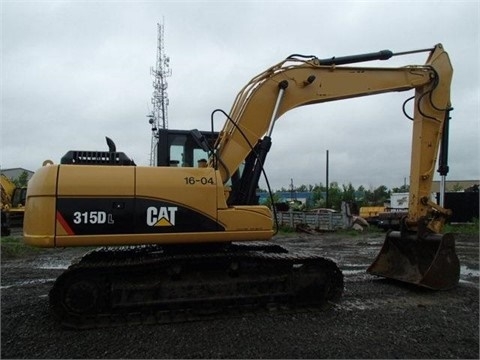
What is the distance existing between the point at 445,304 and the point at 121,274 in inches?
181

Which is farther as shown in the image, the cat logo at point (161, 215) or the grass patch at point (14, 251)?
the grass patch at point (14, 251)

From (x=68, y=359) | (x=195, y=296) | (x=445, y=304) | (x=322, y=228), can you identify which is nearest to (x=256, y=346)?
(x=195, y=296)

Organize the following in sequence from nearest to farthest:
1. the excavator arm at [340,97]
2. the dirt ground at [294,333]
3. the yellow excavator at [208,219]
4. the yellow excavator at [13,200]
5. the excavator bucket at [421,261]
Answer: the dirt ground at [294,333] < the yellow excavator at [208,219] < the excavator arm at [340,97] < the excavator bucket at [421,261] < the yellow excavator at [13,200]

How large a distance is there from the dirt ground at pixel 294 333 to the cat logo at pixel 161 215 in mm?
1264

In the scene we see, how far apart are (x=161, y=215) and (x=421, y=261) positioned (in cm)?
449

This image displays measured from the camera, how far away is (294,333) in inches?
197

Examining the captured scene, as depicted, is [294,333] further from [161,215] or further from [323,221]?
[323,221]

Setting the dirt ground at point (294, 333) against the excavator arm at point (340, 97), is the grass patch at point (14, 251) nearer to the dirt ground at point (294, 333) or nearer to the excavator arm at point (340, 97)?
the dirt ground at point (294, 333)

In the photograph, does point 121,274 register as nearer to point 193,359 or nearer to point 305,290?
point 193,359

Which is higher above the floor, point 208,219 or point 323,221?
point 208,219

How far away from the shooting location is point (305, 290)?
19.8ft

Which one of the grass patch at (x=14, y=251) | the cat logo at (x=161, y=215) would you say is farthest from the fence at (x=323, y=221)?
the cat logo at (x=161, y=215)

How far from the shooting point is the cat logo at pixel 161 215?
545cm

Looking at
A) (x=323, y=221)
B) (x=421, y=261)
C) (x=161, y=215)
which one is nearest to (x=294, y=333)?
(x=161, y=215)
